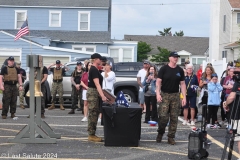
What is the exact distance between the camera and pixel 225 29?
44.8 m

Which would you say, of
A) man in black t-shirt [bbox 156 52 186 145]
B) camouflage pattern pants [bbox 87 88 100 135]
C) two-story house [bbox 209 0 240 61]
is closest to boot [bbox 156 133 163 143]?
man in black t-shirt [bbox 156 52 186 145]

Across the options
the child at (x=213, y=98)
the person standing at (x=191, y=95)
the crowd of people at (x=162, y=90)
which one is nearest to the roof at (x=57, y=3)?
the crowd of people at (x=162, y=90)

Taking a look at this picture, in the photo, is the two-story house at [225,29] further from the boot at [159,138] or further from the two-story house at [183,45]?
the boot at [159,138]

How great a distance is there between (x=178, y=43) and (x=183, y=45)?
0.87 metres

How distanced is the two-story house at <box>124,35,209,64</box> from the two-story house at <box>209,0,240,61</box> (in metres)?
18.8

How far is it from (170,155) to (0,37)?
26.4 meters

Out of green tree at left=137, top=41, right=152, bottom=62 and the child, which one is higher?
green tree at left=137, top=41, right=152, bottom=62

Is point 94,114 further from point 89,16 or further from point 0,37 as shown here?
point 89,16

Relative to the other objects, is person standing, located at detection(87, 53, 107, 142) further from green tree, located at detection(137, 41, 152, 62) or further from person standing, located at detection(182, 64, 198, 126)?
green tree, located at detection(137, 41, 152, 62)

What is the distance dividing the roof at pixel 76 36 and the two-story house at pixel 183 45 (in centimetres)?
2697

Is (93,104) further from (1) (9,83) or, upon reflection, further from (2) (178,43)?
(2) (178,43)

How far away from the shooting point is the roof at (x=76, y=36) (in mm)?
38656

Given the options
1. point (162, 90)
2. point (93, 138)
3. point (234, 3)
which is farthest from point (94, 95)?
point (234, 3)

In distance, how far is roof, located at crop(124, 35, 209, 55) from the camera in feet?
228
